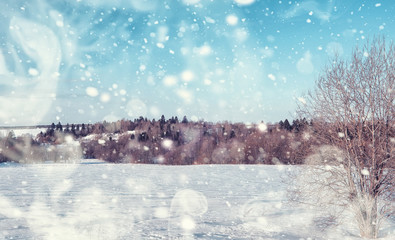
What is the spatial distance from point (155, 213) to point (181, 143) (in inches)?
1642

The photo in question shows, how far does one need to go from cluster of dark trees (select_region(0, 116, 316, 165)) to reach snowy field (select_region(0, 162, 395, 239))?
16.4 meters

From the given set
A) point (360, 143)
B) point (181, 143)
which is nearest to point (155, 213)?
point (360, 143)

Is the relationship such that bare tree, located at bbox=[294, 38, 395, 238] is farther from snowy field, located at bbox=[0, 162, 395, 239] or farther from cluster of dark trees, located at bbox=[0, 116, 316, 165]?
cluster of dark trees, located at bbox=[0, 116, 316, 165]

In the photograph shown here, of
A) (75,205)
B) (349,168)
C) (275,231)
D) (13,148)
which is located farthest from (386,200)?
(13,148)

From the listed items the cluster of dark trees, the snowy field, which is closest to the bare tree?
the snowy field

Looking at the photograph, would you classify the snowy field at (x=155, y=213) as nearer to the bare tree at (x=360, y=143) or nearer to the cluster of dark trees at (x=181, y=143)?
the bare tree at (x=360, y=143)

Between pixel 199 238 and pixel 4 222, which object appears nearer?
pixel 199 238

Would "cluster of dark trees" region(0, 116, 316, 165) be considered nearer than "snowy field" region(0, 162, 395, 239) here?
No

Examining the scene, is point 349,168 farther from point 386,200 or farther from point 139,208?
point 139,208

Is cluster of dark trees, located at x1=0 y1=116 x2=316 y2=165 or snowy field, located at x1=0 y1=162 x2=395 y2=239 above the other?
cluster of dark trees, located at x1=0 y1=116 x2=316 y2=165

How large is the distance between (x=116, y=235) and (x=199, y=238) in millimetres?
2026

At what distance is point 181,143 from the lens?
52.4m

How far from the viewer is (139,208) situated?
11.5 metres

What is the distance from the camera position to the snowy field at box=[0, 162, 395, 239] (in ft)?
27.6
